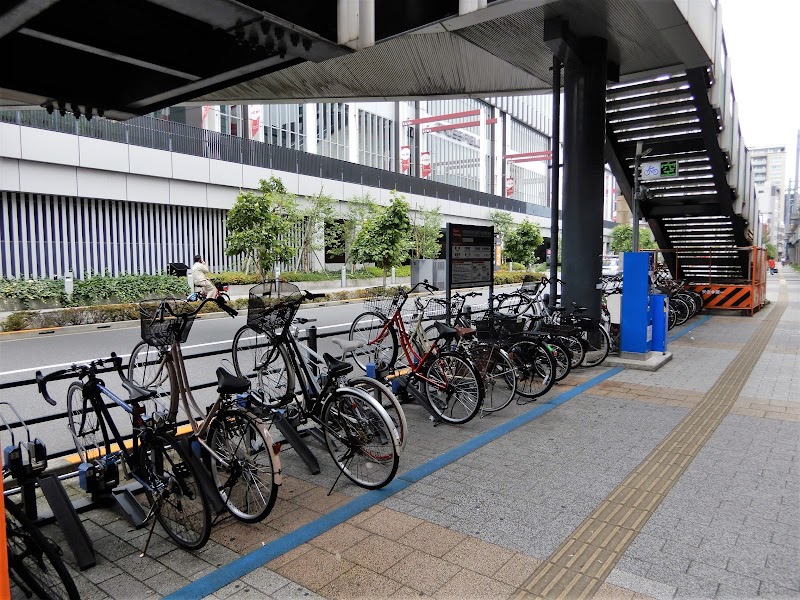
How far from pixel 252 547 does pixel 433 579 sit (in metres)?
1.12

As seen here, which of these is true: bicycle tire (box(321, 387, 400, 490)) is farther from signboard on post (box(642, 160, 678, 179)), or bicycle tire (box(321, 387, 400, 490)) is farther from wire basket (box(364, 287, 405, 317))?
signboard on post (box(642, 160, 678, 179))

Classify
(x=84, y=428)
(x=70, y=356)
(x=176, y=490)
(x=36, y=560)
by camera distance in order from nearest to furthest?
(x=36, y=560), (x=176, y=490), (x=84, y=428), (x=70, y=356)

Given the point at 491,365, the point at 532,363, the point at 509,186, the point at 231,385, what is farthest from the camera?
the point at 509,186

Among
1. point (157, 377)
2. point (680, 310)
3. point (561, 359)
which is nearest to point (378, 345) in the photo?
point (561, 359)

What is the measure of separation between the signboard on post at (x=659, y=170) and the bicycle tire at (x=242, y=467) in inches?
368

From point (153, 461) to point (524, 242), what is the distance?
1367 inches

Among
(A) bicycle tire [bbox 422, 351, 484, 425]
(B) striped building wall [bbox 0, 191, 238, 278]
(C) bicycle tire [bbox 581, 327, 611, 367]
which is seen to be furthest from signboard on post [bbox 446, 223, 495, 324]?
(B) striped building wall [bbox 0, 191, 238, 278]

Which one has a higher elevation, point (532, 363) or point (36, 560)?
point (532, 363)

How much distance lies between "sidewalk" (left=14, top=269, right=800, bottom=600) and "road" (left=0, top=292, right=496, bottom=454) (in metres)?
1.87

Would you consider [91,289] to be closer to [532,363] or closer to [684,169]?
[532,363]

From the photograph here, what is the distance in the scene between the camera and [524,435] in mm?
5477

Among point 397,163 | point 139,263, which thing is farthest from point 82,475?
point 397,163

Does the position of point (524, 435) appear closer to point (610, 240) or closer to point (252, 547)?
point (252, 547)

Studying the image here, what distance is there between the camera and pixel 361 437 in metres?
4.20
